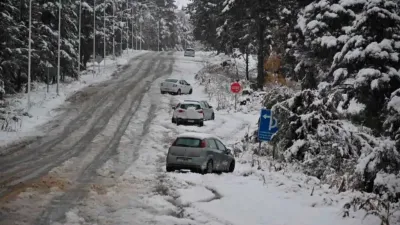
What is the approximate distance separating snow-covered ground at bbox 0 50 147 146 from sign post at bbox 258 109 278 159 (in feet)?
42.5

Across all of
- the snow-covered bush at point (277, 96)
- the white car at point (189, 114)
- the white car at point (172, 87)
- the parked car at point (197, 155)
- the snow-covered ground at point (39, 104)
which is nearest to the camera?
the parked car at point (197, 155)

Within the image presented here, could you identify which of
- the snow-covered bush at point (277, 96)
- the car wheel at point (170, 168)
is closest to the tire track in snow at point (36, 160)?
the car wheel at point (170, 168)

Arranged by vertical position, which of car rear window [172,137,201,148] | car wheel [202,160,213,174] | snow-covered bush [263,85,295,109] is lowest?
car wheel [202,160,213,174]

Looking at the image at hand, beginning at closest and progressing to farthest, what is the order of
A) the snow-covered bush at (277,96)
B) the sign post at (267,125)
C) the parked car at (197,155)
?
the parked car at (197,155), the sign post at (267,125), the snow-covered bush at (277,96)

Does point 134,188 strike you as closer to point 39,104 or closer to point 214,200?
point 214,200

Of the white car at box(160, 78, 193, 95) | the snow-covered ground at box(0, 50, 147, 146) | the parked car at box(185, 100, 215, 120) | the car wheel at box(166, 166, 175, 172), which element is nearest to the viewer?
the car wheel at box(166, 166, 175, 172)

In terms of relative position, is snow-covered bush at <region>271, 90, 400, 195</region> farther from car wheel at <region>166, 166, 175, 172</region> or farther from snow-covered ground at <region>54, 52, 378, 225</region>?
car wheel at <region>166, 166, 175, 172</region>

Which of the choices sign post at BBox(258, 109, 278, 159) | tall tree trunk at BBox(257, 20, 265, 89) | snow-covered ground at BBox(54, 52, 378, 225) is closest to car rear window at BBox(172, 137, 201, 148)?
snow-covered ground at BBox(54, 52, 378, 225)

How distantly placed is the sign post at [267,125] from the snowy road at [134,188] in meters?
1.35

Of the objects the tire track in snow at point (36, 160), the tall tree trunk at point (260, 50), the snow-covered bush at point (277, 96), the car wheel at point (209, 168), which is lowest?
the tire track in snow at point (36, 160)

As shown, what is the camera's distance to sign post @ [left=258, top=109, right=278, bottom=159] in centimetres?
2036

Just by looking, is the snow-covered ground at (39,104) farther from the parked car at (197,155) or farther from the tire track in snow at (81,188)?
the parked car at (197,155)

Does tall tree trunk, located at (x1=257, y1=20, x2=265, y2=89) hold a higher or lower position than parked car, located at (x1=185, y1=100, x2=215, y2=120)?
higher

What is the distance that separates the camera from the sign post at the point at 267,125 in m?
20.4
